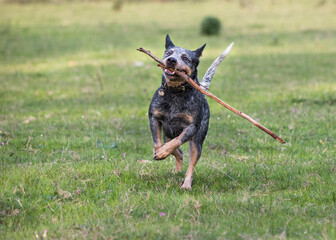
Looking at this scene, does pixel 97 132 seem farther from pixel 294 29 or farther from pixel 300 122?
pixel 294 29

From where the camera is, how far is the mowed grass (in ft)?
14.9

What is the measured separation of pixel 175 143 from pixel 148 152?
207 cm

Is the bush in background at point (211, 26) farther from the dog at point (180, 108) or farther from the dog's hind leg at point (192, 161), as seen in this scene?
the dog's hind leg at point (192, 161)

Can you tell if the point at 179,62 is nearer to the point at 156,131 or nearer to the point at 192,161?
the point at 156,131

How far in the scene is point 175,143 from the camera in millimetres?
5383

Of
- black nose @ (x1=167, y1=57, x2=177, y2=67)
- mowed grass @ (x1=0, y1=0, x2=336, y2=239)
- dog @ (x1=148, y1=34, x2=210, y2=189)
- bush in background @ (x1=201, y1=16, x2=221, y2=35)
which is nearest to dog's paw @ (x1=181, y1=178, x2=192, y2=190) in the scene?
dog @ (x1=148, y1=34, x2=210, y2=189)

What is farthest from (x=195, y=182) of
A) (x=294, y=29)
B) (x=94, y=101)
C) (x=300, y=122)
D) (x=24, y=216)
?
(x=294, y=29)

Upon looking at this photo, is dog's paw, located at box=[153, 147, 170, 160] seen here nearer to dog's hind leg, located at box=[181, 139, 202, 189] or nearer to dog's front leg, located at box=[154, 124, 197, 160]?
dog's front leg, located at box=[154, 124, 197, 160]

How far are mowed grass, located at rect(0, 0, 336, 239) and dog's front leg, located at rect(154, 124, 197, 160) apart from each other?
417 millimetres

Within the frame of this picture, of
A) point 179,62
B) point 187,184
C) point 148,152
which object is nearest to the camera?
point 179,62

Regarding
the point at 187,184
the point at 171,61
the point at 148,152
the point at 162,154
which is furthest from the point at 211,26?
the point at 162,154

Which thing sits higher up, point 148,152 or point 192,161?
point 192,161

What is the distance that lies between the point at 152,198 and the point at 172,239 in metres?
1.02

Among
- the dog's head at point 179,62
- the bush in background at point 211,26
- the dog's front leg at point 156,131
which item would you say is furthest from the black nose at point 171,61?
the bush in background at point 211,26
